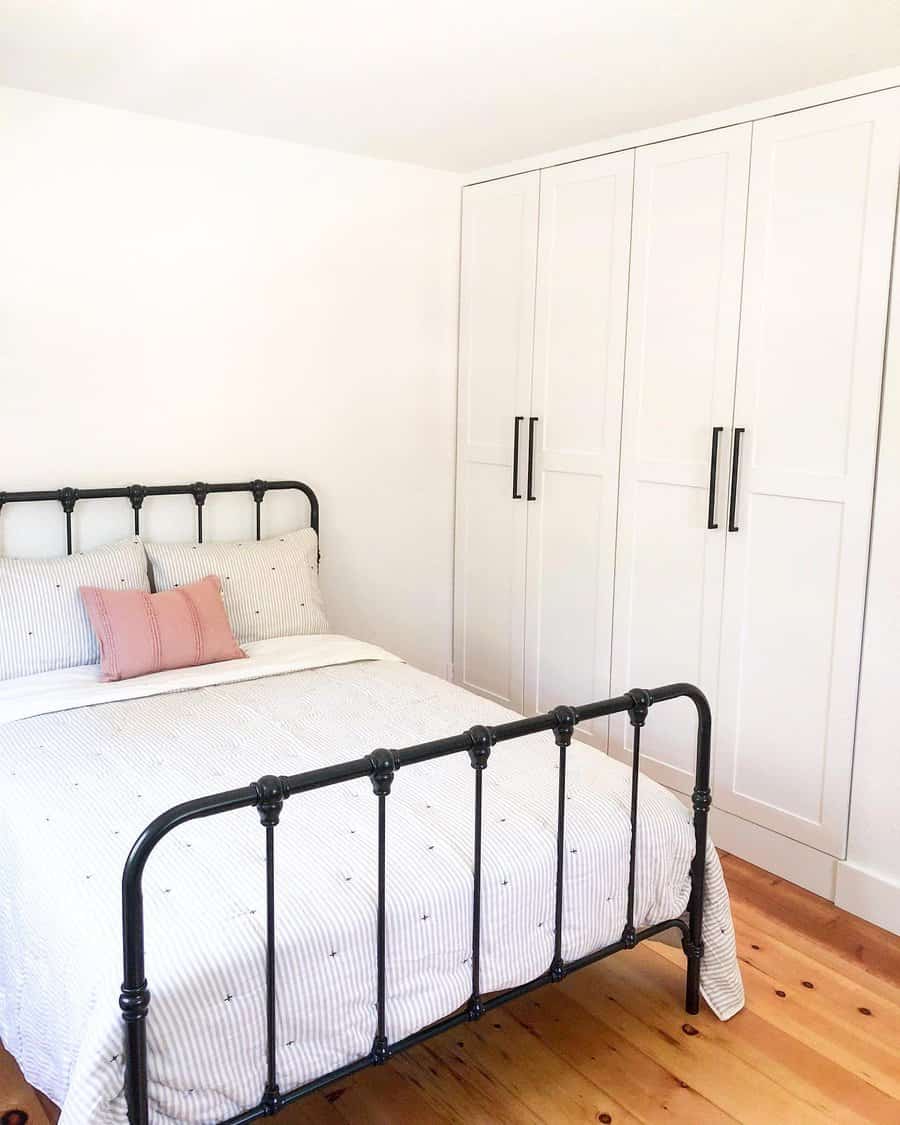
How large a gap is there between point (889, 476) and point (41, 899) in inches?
87.7

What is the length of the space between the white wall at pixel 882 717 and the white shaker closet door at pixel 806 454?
0.03m

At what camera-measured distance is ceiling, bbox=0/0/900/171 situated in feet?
7.45

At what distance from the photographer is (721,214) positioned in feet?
9.81

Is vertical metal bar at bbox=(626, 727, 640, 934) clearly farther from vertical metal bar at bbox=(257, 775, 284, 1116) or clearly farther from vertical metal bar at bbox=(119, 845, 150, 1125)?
vertical metal bar at bbox=(119, 845, 150, 1125)

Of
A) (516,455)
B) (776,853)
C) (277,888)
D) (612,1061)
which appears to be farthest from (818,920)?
(516,455)

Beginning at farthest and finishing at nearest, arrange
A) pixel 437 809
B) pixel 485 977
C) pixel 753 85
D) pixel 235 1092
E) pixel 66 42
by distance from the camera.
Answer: pixel 753 85, pixel 66 42, pixel 437 809, pixel 485 977, pixel 235 1092

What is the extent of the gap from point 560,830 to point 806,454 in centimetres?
141

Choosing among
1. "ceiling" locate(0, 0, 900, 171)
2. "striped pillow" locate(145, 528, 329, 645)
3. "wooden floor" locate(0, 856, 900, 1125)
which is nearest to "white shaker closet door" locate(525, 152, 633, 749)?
"ceiling" locate(0, 0, 900, 171)

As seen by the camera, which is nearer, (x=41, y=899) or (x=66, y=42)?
(x=41, y=899)

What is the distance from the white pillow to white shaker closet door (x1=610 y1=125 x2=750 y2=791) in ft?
5.46

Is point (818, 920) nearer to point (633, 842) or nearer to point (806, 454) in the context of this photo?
point (633, 842)

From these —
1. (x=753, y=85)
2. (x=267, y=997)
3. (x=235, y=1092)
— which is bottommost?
(x=235, y=1092)

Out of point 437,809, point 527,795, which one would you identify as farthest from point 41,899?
point 527,795

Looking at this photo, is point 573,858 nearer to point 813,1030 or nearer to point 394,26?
point 813,1030
